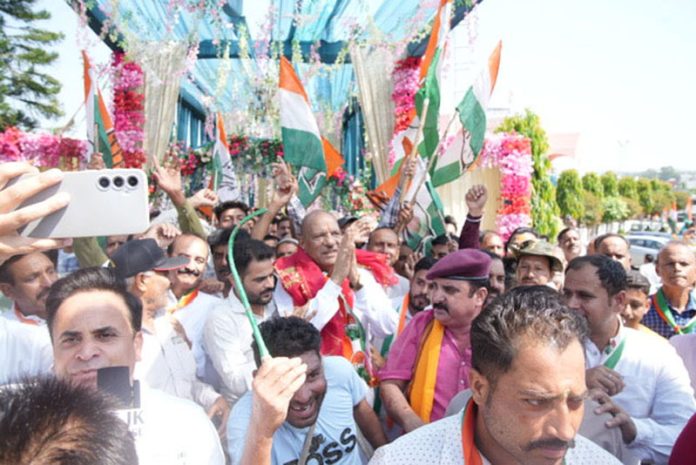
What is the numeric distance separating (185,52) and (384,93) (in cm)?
474

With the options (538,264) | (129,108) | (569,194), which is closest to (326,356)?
(538,264)

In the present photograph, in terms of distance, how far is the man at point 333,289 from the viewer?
375 centimetres

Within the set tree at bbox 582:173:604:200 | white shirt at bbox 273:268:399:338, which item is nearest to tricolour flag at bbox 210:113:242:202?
white shirt at bbox 273:268:399:338

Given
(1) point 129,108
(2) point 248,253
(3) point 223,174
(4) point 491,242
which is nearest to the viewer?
(2) point 248,253

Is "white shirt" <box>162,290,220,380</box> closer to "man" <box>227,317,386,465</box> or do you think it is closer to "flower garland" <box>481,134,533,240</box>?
"man" <box>227,317,386,465</box>

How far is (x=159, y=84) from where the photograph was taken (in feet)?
49.5

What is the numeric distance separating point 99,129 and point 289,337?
4.80 metres

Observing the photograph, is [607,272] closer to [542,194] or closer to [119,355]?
[119,355]

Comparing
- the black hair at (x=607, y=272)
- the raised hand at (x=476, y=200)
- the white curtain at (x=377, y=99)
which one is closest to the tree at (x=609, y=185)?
the white curtain at (x=377, y=99)

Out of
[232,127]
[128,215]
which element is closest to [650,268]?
[128,215]

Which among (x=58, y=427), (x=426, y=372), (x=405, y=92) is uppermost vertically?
(x=405, y=92)

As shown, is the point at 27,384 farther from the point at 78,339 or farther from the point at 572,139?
the point at 572,139

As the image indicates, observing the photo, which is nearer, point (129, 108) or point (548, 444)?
point (548, 444)

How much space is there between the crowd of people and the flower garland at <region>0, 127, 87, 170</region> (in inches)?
484
